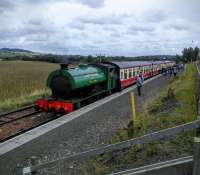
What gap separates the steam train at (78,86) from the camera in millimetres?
14752

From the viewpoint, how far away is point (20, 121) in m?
13.3

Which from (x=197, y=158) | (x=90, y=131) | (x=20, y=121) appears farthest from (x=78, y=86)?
(x=197, y=158)

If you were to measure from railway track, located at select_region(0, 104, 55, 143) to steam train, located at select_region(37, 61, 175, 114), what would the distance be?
582mm

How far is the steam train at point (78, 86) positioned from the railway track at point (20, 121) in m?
0.58

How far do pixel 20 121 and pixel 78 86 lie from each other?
3717 millimetres

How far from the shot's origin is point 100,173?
6188 millimetres

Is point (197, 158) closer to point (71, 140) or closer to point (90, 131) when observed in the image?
point (71, 140)

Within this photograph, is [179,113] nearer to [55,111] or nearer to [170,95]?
[170,95]

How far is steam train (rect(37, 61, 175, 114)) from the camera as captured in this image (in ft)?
48.4

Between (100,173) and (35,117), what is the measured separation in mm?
8880

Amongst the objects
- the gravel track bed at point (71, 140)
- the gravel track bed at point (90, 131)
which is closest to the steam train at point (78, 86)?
the gravel track bed at point (90, 131)

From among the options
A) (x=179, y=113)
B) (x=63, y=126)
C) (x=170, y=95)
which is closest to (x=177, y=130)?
(x=179, y=113)

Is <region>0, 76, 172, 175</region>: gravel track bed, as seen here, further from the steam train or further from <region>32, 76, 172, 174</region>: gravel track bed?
the steam train

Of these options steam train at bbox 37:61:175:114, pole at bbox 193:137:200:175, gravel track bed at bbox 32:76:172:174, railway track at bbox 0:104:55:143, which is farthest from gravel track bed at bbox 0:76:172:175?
pole at bbox 193:137:200:175
